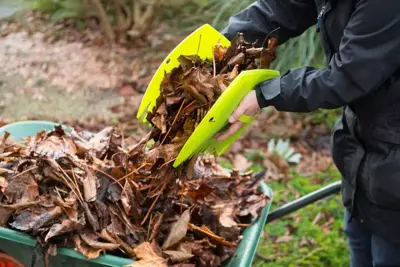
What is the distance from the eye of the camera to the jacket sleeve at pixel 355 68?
4.67 ft

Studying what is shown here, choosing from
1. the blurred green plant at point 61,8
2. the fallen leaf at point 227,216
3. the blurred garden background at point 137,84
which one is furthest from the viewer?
the blurred green plant at point 61,8

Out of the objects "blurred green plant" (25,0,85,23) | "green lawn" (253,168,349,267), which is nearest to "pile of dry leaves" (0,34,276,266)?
"green lawn" (253,168,349,267)

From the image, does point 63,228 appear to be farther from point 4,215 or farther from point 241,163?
point 241,163

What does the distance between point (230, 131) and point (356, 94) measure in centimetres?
35

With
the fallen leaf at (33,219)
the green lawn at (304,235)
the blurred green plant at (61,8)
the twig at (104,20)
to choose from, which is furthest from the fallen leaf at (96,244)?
the blurred green plant at (61,8)

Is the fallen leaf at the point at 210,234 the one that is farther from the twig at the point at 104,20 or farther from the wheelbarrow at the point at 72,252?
the twig at the point at 104,20

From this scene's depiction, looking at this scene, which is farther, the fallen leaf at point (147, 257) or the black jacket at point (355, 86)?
the fallen leaf at point (147, 257)

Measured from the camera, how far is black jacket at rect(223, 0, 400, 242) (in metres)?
1.44

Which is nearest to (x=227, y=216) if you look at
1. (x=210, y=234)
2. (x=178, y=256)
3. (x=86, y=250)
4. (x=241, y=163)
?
(x=210, y=234)

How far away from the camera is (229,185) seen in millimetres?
2080

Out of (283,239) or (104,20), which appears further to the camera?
(104,20)

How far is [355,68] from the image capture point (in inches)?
57.2

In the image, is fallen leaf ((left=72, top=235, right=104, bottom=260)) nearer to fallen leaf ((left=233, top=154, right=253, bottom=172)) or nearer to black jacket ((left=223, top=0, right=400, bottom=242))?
black jacket ((left=223, top=0, right=400, bottom=242))

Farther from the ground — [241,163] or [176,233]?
[176,233]
